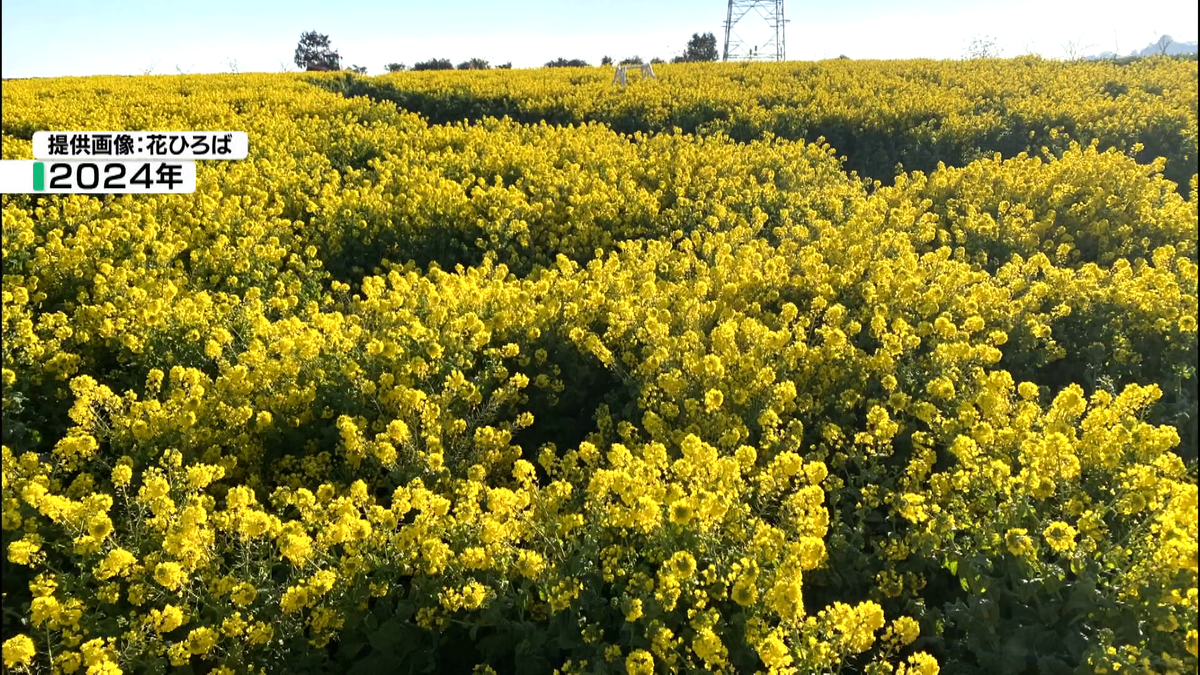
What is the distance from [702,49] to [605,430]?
133 feet

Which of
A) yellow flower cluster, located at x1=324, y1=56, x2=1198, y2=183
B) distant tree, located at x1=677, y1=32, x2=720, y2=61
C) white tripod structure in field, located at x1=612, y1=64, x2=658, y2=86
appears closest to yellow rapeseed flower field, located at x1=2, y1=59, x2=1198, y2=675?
yellow flower cluster, located at x1=324, y1=56, x2=1198, y2=183

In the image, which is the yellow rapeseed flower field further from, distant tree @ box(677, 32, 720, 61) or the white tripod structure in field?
distant tree @ box(677, 32, 720, 61)

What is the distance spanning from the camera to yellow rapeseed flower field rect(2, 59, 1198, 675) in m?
2.76

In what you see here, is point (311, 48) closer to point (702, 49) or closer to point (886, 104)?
point (702, 49)

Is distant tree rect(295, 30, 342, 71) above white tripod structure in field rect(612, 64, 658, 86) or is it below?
above

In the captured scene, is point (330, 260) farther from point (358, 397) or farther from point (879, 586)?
point (879, 586)

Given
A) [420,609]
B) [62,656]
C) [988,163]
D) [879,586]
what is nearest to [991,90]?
[988,163]

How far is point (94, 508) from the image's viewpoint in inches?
123

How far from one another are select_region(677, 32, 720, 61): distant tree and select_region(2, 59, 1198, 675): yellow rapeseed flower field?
32624 mm

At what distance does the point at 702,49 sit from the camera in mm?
40719

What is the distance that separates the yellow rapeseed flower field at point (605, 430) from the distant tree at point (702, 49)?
32624mm

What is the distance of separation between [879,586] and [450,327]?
2858 millimetres

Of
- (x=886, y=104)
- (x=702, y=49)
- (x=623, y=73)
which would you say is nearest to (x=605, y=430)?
(x=886, y=104)

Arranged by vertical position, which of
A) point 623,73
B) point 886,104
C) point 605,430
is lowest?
point 605,430
